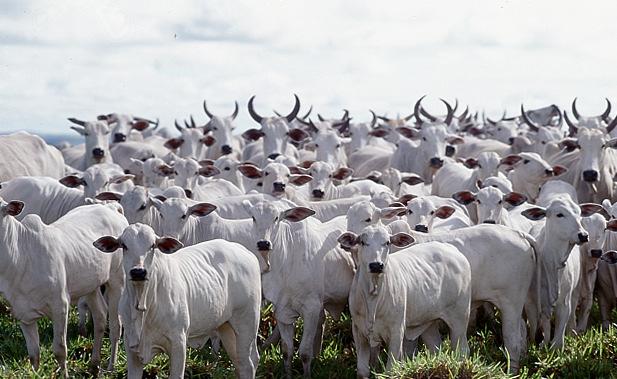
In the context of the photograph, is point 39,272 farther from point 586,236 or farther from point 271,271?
point 586,236

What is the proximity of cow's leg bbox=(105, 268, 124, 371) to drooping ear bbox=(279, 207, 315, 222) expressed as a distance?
162 cm

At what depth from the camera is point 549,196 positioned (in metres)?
13.3

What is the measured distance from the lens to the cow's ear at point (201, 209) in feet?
32.9

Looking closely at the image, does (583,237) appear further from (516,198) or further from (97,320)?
(97,320)

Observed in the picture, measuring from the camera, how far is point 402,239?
9.45 m

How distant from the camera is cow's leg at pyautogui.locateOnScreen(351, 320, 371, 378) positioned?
9219 mm

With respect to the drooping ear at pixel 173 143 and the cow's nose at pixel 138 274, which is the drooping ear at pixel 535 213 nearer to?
the cow's nose at pixel 138 274

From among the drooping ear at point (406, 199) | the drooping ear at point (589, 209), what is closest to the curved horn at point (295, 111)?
the drooping ear at point (406, 199)

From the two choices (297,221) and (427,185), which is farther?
(427,185)

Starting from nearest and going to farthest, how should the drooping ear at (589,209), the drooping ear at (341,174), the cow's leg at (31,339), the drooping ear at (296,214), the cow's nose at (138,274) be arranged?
1. the cow's nose at (138,274)
2. the cow's leg at (31,339)
3. the drooping ear at (296,214)
4. the drooping ear at (589,209)
5. the drooping ear at (341,174)

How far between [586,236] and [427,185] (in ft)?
21.1

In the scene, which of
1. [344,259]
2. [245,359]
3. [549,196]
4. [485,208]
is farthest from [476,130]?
[245,359]

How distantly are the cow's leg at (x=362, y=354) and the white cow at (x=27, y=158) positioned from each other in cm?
741

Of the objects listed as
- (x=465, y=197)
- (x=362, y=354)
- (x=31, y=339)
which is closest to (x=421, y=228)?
(x=465, y=197)
